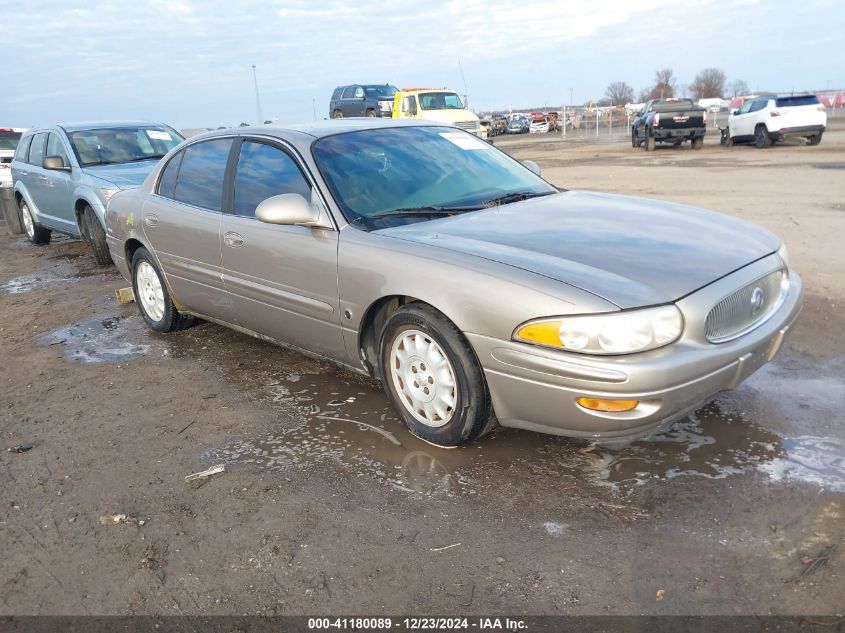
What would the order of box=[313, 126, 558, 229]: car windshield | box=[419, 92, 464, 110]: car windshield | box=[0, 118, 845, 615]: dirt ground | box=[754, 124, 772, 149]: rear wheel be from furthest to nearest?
box=[419, 92, 464, 110]: car windshield
box=[754, 124, 772, 149]: rear wheel
box=[313, 126, 558, 229]: car windshield
box=[0, 118, 845, 615]: dirt ground

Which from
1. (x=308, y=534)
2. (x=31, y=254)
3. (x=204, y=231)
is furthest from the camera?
(x=31, y=254)

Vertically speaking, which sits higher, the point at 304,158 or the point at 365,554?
the point at 304,158

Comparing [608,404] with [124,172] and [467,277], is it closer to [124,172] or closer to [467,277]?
[467,277]

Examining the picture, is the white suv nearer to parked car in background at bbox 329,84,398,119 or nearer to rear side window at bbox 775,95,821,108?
rear side window at bbox 775,95,821,108

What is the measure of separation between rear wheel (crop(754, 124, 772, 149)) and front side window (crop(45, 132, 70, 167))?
20332mm

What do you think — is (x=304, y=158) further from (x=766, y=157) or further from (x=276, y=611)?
(x=766, y=157)

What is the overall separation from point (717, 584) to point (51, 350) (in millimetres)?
4954

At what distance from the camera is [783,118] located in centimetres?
2200

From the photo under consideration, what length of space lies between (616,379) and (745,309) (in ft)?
2.81

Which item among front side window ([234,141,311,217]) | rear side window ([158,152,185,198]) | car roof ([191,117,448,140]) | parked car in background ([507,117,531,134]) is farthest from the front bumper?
parked car in background ([507,117,531,134])

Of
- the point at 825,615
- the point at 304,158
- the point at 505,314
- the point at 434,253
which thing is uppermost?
the point at 304,158

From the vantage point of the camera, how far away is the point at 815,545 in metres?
2.62

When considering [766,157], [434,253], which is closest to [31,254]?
[434,253]

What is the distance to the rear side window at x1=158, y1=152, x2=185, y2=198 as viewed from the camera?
17.0 ft
